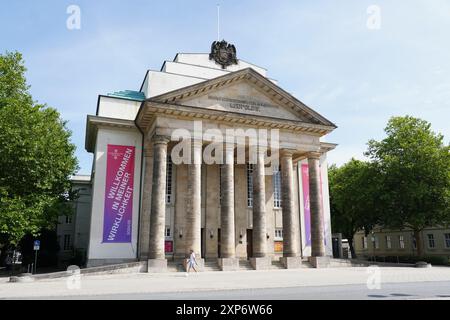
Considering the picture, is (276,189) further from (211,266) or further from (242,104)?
(211,266)

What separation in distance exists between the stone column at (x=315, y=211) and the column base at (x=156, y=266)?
12.7 m

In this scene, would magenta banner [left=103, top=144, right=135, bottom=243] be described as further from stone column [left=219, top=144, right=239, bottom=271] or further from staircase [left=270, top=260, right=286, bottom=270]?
staircase [left=270, top=260, right=286, bottom=270]

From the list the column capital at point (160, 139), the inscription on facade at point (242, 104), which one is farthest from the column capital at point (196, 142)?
the inscription on facade at point (242, 104)

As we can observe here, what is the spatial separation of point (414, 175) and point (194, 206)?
23880mm

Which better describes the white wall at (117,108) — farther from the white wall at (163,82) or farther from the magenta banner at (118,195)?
the magenta banner at (118,195)

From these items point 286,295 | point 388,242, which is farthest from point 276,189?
point 388,242

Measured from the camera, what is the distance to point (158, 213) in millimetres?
26078

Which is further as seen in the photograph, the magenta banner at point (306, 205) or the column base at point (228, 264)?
the magenta banner at point (306, 205)

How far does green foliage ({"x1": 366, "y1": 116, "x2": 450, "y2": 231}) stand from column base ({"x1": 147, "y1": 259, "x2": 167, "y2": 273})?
958 inches

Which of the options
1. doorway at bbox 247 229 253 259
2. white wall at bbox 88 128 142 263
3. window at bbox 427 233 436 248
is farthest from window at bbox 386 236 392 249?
white wall at bbox 88 128 142 263

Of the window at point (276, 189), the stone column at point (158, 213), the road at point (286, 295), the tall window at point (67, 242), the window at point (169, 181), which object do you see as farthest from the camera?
the tall window at point (67, 242)

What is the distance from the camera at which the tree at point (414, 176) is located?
1448 inches

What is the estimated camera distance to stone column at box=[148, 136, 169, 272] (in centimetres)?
2527

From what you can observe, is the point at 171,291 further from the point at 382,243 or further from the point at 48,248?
the point at 382,243
